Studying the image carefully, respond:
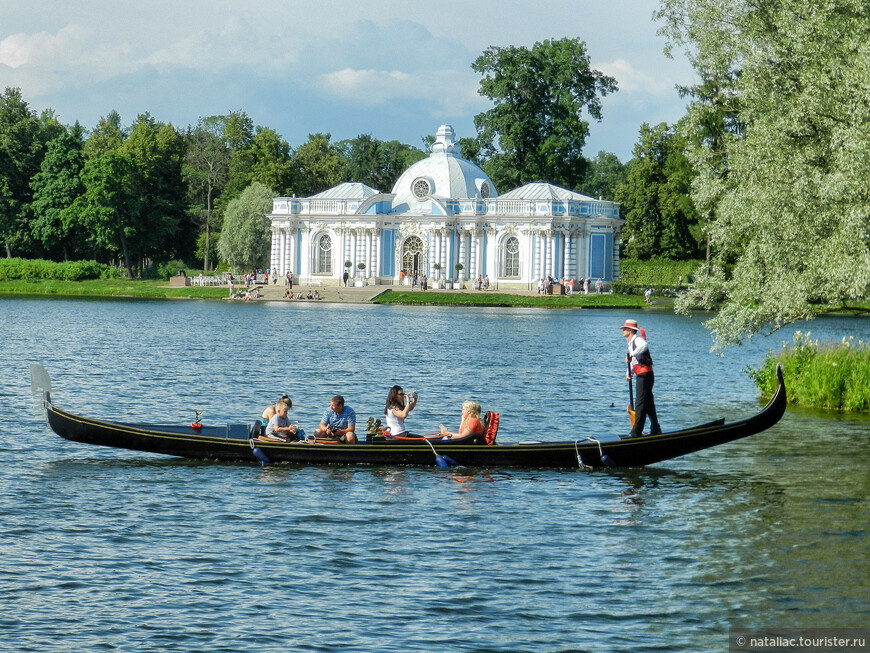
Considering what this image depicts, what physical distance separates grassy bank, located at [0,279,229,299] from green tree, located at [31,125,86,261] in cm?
634

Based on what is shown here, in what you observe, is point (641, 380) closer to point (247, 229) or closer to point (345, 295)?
point (345, 295)

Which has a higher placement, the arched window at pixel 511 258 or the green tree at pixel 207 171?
the green tree at pixel 207 171

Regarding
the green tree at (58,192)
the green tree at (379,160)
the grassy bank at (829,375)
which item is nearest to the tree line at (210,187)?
the green tree at (58,192)

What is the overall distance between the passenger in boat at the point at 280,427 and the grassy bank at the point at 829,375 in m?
13.8

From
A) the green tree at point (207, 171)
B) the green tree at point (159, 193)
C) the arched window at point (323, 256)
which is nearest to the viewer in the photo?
the arched window at point (323, 256)

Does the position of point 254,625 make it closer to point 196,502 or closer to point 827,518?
point 196,502

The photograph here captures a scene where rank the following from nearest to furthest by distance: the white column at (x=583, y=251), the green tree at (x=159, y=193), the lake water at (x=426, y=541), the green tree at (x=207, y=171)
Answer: the lake water at (x=426, y=541)
the white column at (x=583, y=251)
the green tree at (x=159, y=193)
the green tree at (x=207, y=171)

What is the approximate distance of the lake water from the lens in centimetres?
1202

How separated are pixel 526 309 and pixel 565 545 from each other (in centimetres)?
6151

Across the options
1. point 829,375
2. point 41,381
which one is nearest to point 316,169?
point 829,375

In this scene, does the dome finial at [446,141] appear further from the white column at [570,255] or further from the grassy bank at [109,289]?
the grassy bank at [109,289]

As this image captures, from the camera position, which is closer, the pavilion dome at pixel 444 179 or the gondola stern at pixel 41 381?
the gondola stern at pixel 41 381

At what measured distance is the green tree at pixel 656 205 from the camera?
86250 mm

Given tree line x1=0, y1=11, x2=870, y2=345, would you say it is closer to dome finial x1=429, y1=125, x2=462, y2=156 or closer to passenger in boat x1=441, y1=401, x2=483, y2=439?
dome finial x1=429, y1=125, x2=462, y2=156
